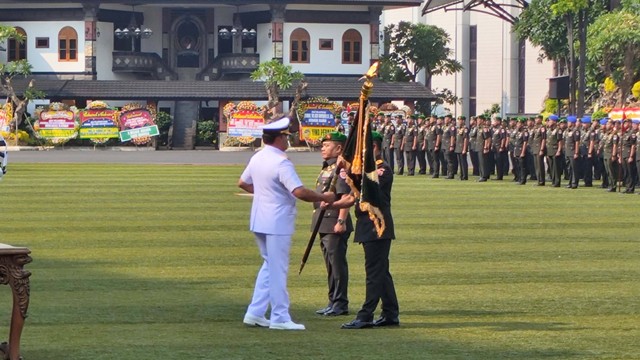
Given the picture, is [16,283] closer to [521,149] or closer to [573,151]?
[573,151]

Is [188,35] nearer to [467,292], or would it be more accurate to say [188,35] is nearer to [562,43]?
[562,43]

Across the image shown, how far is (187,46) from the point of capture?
89.1 meters

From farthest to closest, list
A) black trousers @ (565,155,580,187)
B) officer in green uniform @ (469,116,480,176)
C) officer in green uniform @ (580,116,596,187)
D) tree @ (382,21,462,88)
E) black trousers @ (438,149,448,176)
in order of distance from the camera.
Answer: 1. tree @ (382,21,462,88)
2. black trousers @ (438,149,448,176)
3. officer in green uniform @ (469,116,480,176)
4. officer in green uniform @ (580,116,596,187)
5. black trousers @ (565,155,580,187)

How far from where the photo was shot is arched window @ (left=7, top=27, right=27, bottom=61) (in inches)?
3268

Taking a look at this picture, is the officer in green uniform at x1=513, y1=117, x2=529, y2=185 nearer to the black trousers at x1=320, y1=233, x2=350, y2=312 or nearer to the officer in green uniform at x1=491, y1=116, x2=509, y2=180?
the officer in green uniform at x1=491, y1=116, x2=509, y2=180

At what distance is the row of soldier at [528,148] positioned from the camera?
130 feet

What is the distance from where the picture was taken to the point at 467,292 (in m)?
17.2

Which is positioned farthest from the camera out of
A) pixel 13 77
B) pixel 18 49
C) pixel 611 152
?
pixel 18 49

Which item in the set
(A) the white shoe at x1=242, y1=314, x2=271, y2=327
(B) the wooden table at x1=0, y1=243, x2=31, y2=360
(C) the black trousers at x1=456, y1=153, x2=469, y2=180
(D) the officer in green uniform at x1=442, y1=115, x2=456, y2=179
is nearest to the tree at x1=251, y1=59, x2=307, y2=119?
(D) the officer in green uniform at x1=442, y1=115, x2=456, y2=179

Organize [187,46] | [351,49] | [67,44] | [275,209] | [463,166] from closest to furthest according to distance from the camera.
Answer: [275,209], [463,166], [67,44], [351,49], [187,46]

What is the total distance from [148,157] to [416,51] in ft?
100.0

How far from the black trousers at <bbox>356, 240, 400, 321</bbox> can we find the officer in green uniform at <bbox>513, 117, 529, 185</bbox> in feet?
94.1

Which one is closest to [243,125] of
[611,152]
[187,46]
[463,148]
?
[187,46]

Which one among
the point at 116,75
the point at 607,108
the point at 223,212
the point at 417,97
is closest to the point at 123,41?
the point at 116,75
